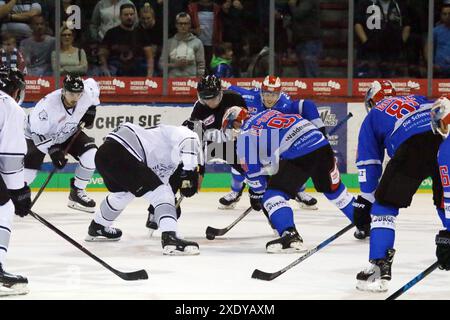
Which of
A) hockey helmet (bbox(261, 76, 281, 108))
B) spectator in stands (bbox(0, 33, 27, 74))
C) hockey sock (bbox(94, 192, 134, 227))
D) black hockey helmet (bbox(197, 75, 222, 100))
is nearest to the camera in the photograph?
hockey sock (bbox(94, 192, 134, 227))

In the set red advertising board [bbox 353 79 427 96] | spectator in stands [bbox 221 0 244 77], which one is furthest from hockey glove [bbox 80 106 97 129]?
red advertising board [bbox 353 79 427 96]

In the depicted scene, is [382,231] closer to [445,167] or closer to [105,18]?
[445,167]

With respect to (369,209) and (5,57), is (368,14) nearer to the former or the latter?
(5,57)

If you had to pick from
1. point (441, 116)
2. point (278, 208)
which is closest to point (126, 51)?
point (278, 208)

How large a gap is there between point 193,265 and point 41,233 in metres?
1.73

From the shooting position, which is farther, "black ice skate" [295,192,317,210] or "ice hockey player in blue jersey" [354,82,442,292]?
"black ice skate" [295,192,317,210]

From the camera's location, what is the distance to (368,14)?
9.62 meters

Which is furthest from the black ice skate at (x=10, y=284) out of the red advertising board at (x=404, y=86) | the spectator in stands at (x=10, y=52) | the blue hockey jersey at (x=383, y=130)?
the red advertising board at (x=404, y=86)

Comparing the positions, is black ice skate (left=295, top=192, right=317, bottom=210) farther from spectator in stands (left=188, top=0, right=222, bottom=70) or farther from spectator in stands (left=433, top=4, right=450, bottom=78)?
spectator in stands (left=433, top=4, right=450, bottom=78)

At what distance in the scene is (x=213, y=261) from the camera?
18.7ft

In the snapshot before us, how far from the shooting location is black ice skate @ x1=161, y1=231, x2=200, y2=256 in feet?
19.0

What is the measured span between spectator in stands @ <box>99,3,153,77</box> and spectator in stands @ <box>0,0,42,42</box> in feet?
2.22

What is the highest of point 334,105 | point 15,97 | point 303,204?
point 15,97

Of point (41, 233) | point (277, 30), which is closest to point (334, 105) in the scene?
point (277, 30)
